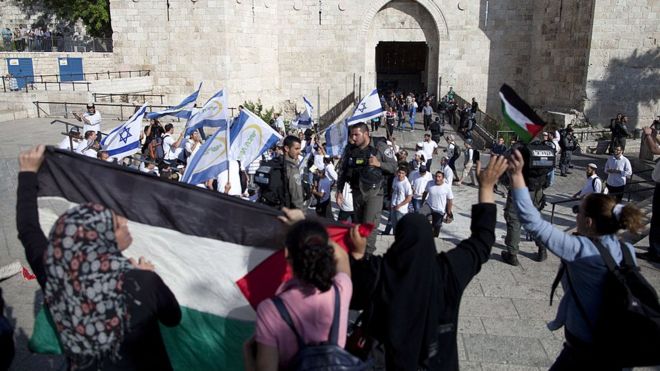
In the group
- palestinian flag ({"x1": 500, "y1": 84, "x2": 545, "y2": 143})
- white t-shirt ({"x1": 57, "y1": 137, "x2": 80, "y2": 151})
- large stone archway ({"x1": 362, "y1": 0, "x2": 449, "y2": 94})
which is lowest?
white t-shirt ({"x1": 57, "y1": 137, "x2": 80, "y2": 151})

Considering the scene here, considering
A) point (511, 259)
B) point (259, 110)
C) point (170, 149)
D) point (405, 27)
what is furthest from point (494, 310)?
point (405, 27)

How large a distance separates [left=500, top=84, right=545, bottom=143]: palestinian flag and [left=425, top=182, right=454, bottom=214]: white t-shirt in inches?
210

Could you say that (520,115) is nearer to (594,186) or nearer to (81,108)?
(594,186)

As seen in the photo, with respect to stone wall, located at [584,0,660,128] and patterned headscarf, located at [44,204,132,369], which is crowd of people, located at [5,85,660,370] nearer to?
patterned headscarf, located at [44,204,132,369]

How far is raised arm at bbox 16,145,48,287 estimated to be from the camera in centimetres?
292

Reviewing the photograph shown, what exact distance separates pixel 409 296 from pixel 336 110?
25.0 metres

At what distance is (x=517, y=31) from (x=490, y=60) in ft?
5.93

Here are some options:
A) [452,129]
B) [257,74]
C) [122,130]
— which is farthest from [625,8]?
[122,130]

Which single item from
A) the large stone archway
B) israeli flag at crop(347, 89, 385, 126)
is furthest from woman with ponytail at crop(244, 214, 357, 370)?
the large stone archway

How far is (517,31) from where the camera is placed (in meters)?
26.3

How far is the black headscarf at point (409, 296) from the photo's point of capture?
2.60 meters

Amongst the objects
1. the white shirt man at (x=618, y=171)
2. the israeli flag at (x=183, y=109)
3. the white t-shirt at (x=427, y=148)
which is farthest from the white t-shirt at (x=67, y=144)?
the white shirt man at (x=618, y=171)

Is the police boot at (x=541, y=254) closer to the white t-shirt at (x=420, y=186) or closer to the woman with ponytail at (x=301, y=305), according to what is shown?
the white t-shirt at (x=420, y=186)

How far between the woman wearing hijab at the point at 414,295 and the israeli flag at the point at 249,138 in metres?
4.56
